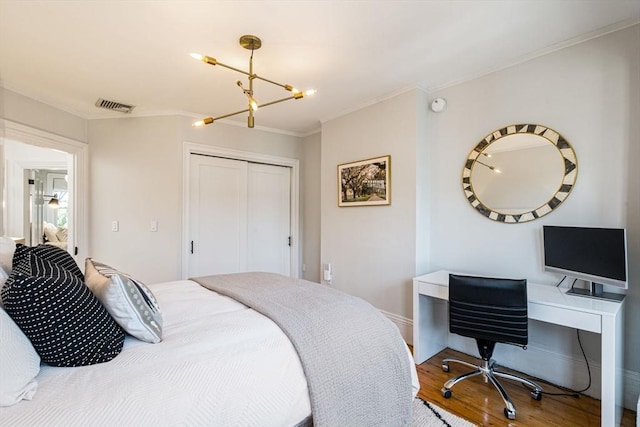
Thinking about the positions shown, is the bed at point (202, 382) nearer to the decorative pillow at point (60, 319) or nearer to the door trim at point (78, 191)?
the decorative pillow at point (60, 319)

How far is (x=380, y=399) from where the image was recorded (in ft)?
4.74

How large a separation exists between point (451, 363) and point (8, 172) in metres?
5.81

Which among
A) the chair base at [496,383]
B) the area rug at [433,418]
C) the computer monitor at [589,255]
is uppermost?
the computer monitor at [589,255]

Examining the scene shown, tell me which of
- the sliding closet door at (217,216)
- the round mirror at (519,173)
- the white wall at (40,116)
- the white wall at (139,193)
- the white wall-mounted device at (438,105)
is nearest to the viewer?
the round mirror at (519,173)

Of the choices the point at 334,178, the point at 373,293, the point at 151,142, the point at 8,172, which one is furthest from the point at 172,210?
the point at 8,172

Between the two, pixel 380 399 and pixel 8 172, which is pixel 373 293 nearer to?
pixel 380 399

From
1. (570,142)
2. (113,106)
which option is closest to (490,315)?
(570,142)

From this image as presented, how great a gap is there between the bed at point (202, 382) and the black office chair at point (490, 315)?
758 millimetres

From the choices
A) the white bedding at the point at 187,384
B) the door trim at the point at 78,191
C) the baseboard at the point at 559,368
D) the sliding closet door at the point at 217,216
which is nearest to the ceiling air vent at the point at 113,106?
the door trim at the point at 78,191

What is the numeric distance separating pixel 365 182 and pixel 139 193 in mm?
2521

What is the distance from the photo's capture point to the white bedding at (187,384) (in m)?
0.86

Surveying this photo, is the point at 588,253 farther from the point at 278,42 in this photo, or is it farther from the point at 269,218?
the point at 269,218

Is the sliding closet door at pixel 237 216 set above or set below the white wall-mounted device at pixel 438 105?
below

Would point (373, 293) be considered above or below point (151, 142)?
below
